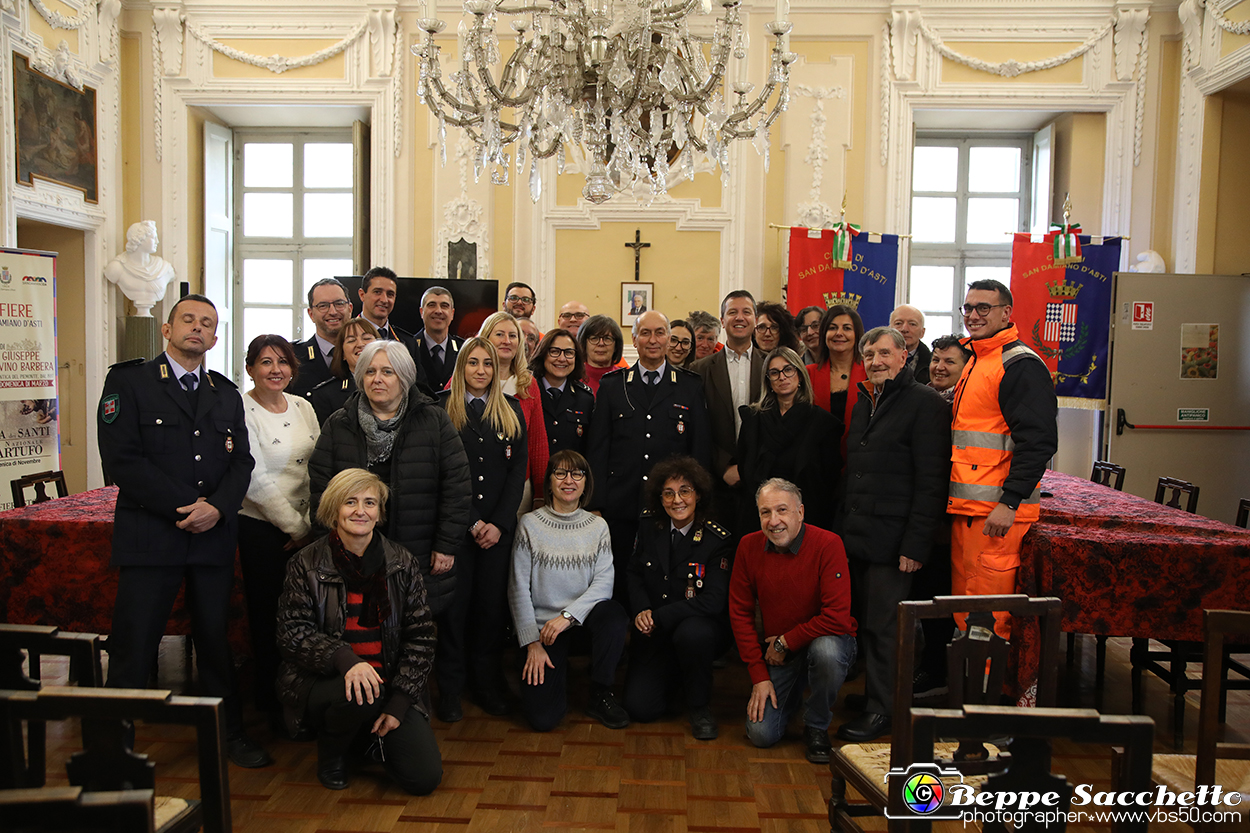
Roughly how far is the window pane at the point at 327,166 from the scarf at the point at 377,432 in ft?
18.5

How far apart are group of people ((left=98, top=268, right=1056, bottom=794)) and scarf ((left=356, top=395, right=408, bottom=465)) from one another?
0.4 inches

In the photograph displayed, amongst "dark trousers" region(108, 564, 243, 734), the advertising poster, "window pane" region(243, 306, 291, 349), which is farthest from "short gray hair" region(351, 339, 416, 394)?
"window pane" region(243, 306, 291, 349)

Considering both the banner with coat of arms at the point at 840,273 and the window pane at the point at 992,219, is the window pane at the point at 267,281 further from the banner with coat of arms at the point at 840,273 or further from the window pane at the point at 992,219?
the window pane at the point at 992,219

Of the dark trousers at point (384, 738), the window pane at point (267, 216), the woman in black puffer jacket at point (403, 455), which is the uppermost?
the window pane at point (267, 216)

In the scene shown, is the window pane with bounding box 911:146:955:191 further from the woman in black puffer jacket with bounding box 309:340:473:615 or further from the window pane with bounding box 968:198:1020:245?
the woman in black puffer jacket with bounding box 309:340:473:615

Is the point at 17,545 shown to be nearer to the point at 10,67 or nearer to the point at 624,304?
the point at 10,67

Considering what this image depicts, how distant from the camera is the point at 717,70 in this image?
323 centimetres

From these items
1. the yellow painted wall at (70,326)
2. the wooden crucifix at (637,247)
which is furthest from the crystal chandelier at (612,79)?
the yellow painted wall at (70,326)

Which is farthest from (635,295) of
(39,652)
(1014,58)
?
(39,652)

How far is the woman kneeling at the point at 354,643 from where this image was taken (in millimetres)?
2793

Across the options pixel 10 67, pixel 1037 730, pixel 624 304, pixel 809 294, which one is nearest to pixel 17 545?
pixel 1037 730

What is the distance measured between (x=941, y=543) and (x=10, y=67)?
6.78 metres

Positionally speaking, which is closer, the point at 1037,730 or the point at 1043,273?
the point at 1037,730

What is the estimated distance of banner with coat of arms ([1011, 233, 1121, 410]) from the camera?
6.72 meters
